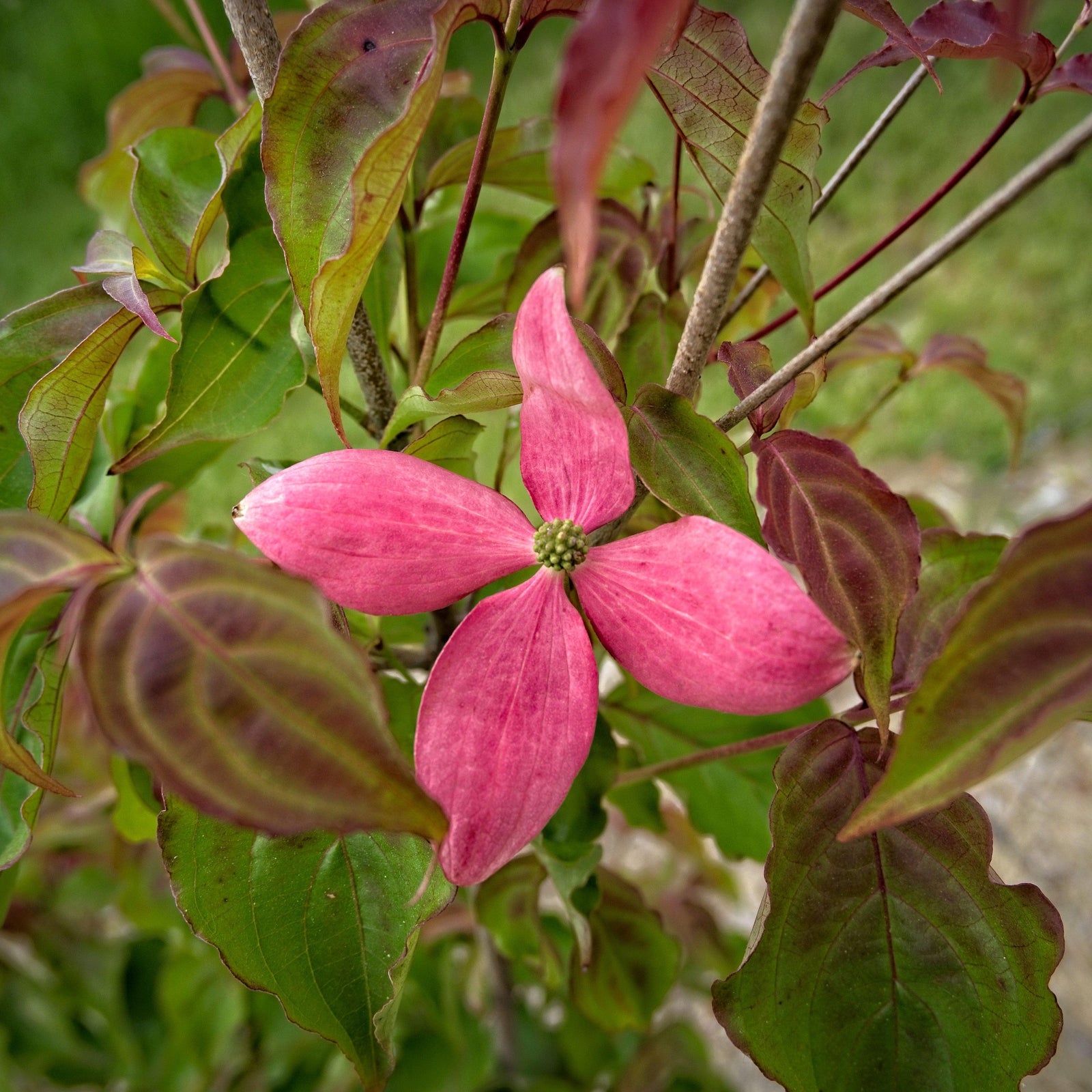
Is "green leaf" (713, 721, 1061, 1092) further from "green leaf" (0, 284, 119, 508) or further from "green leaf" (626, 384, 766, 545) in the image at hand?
"green leaf" (0, 284, 119, 508)

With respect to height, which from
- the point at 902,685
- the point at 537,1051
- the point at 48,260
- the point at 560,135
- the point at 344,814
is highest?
the point at 560,135

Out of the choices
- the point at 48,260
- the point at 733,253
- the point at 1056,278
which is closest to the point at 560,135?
the point at 733,253

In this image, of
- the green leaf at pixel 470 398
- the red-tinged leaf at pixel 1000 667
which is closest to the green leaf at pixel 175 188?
the green leaf at pixel 470 398

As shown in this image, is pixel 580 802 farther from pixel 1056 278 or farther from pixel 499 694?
pixel 1056 278

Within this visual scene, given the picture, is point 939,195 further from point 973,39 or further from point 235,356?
point 235,356

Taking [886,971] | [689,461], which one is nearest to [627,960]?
[886,971]

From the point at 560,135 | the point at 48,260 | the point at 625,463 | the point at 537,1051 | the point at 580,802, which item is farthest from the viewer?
the point at 48,260

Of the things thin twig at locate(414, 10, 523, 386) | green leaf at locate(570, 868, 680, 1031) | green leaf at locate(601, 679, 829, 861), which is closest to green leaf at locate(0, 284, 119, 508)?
thin twig at locate(414, 10, 523, 386)

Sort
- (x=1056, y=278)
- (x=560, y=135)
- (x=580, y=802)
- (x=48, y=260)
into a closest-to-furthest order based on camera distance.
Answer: (x=560, y=135) → (x=580, y=802) → (x=1056, y=278) → (x=48, y=260)

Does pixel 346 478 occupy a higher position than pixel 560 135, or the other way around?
pixel 560 135
